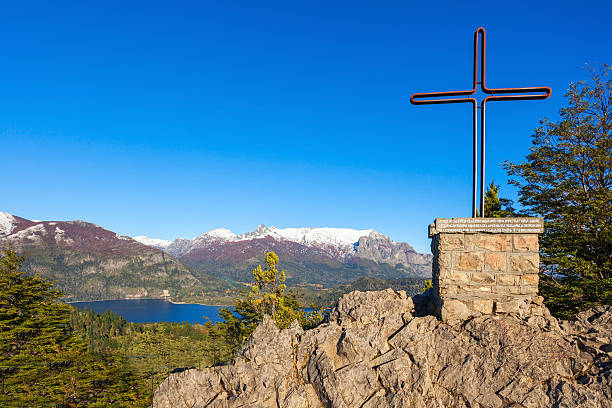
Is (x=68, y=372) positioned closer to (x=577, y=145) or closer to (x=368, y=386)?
(x=368, y=386)

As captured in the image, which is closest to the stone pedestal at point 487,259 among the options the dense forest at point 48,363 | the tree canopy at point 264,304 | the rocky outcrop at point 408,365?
the rocky outcrop at point 408,365

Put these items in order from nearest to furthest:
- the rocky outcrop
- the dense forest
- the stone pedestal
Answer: the rocky outcrop → the stone pedestal → the dense forest

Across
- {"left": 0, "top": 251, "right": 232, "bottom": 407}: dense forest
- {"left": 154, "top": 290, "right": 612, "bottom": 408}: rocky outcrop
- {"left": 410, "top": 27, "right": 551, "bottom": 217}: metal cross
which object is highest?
{"left": 410, "top": 27, "right": 551, "bottom": 217}: metal cross

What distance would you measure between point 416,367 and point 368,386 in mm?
1122

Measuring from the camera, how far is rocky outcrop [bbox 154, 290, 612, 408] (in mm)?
6867

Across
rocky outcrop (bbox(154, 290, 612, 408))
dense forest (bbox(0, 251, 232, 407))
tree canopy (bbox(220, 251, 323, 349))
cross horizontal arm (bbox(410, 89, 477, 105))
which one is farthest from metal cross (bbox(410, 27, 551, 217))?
tree canopy (bbox(220, 251, 323, 349))

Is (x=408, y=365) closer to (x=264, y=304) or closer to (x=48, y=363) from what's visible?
(x=48, y=363)

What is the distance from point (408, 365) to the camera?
7699 mm

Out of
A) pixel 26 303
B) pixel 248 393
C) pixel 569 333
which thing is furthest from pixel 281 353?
pixel 26 303

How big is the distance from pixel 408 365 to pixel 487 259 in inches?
139

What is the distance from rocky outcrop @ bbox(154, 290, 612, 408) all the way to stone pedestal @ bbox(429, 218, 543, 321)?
2.74ft

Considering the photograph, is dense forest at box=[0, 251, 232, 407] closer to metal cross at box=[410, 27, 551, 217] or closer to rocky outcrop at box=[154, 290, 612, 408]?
rocky outcrop at box=[154, 290, 612, 408]

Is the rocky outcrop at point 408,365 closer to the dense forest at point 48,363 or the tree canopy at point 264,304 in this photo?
the dense forest at point 48,363

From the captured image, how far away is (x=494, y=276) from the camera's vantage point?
29.7 feet
